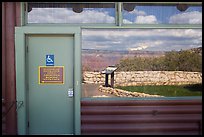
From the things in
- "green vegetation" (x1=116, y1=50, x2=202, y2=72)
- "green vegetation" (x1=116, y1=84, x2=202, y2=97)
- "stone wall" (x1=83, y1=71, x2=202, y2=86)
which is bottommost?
"green vegetation" (x1=116, y1=84, x2=202, y2=97)

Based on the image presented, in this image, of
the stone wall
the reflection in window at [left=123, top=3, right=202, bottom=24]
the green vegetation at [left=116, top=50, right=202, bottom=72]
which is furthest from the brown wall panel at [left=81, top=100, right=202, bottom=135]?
the reflection in window at [left=123, top=3, right=202, bottom=24]

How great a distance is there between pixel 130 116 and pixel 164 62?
1.30 meters

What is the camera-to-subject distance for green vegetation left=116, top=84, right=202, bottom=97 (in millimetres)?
5988

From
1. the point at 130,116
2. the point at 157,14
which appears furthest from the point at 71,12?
the point at 130,116

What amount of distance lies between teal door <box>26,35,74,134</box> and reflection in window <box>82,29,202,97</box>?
358 mm

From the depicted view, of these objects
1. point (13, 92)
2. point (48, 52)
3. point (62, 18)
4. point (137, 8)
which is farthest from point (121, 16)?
point (13, 92)

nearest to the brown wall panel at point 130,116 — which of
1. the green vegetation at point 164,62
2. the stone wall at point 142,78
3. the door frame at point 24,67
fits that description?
the door frame at point 24,67

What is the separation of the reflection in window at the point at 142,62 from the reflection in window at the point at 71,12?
263mm

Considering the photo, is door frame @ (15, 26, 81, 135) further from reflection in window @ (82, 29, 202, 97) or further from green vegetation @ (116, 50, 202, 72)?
green vegetation @ (116, 50, 202, 72)

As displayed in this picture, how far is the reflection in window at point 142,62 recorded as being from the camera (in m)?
5.93

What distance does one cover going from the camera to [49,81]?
589cm

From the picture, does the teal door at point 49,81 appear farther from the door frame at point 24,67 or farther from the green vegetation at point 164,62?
the green vegetation at point 164,62

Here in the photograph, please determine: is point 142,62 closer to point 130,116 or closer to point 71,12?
point 130,116

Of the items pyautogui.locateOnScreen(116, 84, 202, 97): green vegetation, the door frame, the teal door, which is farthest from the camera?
pyautogui.locateOnScreen(116, 84, 202, 97): green vegetation
